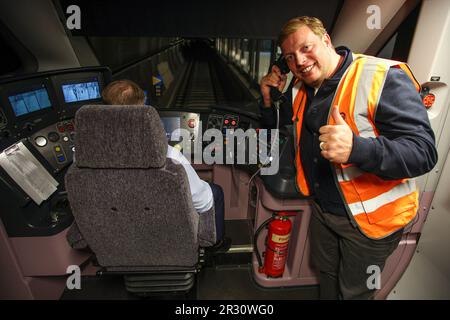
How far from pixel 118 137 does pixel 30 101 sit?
1.18 meters

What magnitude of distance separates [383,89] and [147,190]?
3.23 ft

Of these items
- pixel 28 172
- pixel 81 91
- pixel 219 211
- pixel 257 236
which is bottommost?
pixel 257 236

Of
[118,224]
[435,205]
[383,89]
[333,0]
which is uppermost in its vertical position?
[333,0]

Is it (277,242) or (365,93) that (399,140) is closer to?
(365,93)

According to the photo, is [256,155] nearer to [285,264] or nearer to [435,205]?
[285,264]

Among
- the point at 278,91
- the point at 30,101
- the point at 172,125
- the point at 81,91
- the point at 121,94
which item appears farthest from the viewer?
the point at 172,125

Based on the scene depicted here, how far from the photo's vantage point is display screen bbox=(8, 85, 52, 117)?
61.3 inches

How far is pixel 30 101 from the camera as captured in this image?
167 centimetres

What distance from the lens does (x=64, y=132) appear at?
1897 mm

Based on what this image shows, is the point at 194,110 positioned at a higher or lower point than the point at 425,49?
lower

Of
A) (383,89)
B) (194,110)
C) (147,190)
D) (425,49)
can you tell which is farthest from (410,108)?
(194,110)

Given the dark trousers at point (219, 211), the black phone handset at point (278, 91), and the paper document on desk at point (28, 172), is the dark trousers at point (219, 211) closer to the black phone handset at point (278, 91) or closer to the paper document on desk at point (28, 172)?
the black phone handset at point (278, 91)

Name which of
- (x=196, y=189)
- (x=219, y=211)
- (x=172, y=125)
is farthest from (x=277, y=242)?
(x=172, y=125)

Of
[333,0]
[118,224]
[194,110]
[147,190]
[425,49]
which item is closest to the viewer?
[147,190]
